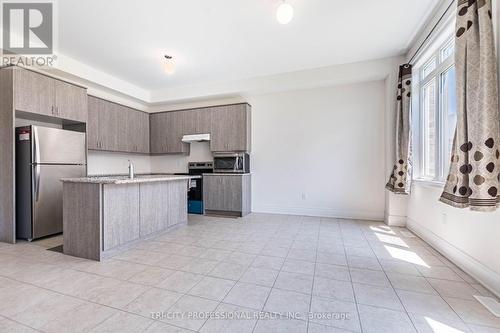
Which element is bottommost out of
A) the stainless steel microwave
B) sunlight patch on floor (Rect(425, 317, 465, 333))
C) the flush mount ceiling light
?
sunlight patch on floor (Rect(425, 317, 465, 333))

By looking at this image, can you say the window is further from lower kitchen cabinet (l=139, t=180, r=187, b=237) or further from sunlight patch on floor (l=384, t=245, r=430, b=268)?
lower kitchen cabinet (l=139, t=180, r=187, b=237)

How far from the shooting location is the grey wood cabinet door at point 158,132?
5531mm

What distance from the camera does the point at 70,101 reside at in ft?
11.9

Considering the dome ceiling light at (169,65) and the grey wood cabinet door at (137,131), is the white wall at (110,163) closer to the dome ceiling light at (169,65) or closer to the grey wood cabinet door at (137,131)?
the grey wood cabinet door at (137,131)

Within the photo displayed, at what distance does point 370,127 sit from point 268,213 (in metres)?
2.73

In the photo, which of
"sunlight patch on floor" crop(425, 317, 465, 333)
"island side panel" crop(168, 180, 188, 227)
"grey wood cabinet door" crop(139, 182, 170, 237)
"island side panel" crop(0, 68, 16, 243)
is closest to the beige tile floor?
"sunlight patch on floor" crop(425, 317, 465, 333)

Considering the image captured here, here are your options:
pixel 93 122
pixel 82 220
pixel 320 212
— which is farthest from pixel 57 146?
pixel 320 212

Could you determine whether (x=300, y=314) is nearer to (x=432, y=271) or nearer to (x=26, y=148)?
(x=432, y=271)

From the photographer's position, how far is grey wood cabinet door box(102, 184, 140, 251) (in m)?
2.51

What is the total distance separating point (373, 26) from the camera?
3.02m

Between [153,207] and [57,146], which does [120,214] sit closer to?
[153,207]

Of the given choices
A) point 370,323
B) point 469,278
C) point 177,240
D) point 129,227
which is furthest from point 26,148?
point 469,278

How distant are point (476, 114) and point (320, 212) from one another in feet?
10.4

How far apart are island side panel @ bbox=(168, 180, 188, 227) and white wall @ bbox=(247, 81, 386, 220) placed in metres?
1.78
